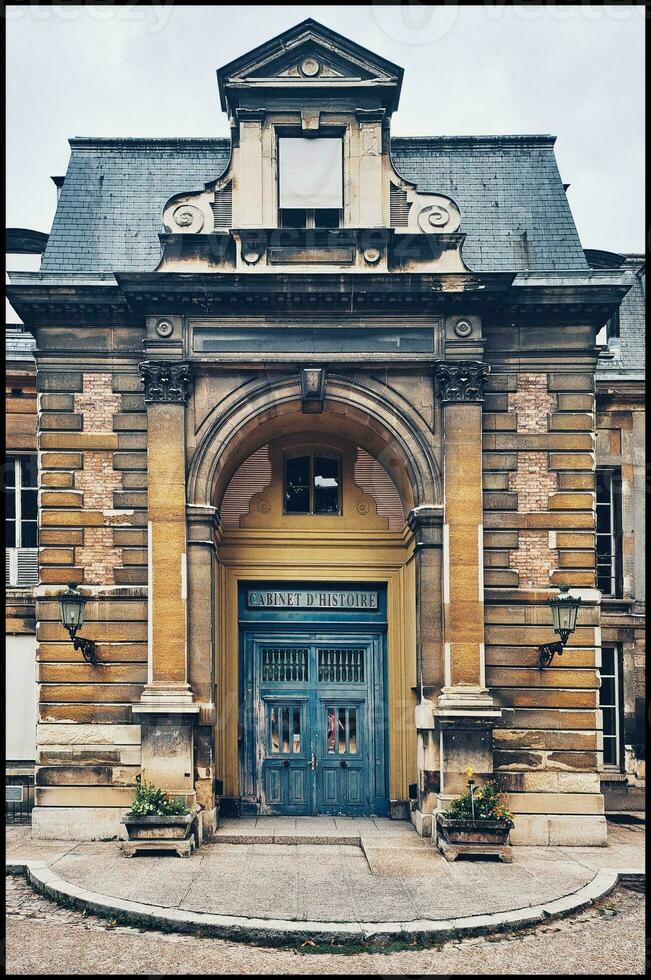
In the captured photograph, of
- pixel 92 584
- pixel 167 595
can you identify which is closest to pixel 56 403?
pixel 92 584

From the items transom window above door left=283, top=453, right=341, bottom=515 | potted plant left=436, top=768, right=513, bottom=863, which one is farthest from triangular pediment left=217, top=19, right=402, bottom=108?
potted plant left=436, top=768, right=513, bottom=863

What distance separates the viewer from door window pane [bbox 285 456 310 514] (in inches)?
754

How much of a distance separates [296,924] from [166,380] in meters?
8.54

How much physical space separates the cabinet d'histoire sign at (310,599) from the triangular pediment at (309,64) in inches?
329

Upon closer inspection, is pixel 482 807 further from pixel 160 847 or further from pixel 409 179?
pixel 409 179

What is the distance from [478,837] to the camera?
14969mm

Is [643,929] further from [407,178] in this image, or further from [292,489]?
[407,178]

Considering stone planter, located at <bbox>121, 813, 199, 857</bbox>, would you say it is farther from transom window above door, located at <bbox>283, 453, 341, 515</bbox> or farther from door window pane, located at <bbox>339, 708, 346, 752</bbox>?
transom window above door, located at <bbox>283, 453, 341, 515</bbox>

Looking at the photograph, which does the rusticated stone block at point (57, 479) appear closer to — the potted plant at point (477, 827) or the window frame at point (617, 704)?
A: the potted plant at point (477, 827)

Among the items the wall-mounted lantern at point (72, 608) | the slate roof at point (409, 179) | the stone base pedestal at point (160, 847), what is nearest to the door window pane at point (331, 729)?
the stone base pedestal at point (160, 847)

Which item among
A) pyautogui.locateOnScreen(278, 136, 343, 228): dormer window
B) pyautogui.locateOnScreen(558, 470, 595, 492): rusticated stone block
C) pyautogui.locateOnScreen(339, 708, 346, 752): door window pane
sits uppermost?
pyautogui.locateOnScreen(278, 136, 343, 228): dormer window

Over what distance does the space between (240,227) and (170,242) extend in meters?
1.11

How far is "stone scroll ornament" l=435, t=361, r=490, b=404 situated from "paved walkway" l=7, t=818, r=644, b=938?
22.1ft

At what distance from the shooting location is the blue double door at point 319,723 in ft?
60.0
